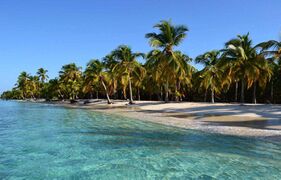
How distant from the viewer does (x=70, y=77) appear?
2916 inches

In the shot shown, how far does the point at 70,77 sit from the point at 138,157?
67.3 metres

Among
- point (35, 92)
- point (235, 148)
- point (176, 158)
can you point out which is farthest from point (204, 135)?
point (35, 92)

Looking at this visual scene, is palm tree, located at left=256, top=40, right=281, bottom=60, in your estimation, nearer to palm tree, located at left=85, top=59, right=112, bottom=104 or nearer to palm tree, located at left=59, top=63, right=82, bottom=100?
palm tree, located at left=85, top=59, right=112, bottom=104

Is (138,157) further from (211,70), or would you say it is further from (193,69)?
(193,69)

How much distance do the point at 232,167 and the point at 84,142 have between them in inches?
251

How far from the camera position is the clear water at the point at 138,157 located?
7527mm

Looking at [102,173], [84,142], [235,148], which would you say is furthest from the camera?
[84,142]

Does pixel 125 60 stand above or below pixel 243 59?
above

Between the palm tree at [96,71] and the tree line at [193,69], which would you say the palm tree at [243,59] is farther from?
the palm tree at [96,71]

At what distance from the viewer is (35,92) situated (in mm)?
111500

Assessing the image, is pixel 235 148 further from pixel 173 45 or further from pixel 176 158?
pixel 173 45

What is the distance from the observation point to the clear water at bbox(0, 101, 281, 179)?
753 cm

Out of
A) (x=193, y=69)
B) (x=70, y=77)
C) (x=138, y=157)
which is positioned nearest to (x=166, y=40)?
(x=193, y=69)

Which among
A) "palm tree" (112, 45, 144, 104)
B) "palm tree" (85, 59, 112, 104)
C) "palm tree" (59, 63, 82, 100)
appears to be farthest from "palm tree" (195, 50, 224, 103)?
"palm tree" (59, 63, 82, 100)
